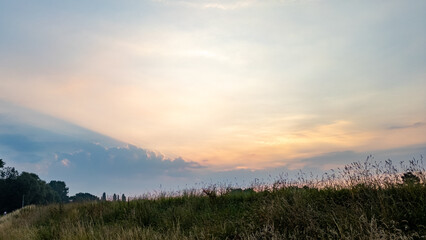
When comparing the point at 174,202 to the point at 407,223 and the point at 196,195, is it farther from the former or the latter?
the point at 407,223

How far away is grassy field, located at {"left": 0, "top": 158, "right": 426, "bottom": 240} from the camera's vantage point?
6.96m

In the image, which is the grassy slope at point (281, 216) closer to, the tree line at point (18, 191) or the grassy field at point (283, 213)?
the grassy field at point (283, 213)

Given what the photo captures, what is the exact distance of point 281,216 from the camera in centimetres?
821

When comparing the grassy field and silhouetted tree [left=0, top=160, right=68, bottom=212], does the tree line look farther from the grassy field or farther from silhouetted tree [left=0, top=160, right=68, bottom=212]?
the grassy field

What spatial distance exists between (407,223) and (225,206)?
7.26 m

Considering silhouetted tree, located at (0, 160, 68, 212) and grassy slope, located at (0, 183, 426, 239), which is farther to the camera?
silhouetted tree, located at (0, 160, 68, 212)

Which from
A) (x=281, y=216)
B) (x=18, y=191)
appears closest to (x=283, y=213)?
(x=281, y=216)

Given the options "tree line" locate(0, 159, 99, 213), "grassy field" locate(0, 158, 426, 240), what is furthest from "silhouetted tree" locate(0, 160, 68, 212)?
"grassy field" locate(0, 158, 426, 240)

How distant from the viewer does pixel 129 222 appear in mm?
12609

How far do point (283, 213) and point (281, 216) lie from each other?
0.69 ft

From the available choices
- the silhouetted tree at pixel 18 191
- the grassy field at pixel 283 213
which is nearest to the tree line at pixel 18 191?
the silhouetted tree at pixel 18 191

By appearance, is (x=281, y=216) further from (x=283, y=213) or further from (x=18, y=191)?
(x=18, y=191)

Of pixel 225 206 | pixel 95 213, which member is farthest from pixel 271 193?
pixel 95 213

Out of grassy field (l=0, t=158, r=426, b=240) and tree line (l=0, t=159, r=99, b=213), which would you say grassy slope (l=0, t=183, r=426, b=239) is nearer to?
grassy field (l=0, t=158, r=426, b=240)
